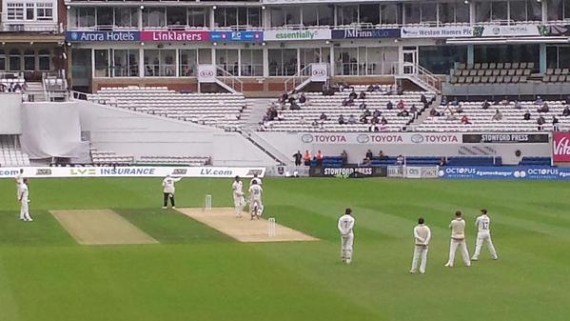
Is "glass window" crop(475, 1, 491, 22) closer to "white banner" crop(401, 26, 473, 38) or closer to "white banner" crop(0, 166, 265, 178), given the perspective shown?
"white banner" crop(401, 26, 473, 38)

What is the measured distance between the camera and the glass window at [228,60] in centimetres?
7525

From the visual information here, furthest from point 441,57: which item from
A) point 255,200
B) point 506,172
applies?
point 255,200

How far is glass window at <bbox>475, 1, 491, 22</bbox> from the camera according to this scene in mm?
73688

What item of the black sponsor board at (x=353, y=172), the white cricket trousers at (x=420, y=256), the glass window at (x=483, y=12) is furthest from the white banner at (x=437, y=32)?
the white cricket trousers at (x=420, y=256)

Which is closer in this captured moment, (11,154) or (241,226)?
(241,226)

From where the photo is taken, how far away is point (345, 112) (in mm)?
68500

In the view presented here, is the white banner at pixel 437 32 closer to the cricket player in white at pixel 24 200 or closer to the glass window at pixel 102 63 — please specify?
the glass window at pixel 102 63

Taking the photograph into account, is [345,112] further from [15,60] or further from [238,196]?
[238,196]

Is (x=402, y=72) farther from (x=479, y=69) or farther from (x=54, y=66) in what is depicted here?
(x=54, y=66)

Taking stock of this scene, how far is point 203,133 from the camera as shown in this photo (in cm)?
6481

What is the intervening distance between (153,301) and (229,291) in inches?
70.0

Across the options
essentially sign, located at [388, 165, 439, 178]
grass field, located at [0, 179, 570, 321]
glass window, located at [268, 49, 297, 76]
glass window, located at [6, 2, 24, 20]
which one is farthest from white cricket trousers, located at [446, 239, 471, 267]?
glass window, located at [6, 2, 24, 20]

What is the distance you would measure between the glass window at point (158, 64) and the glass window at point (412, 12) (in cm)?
1479

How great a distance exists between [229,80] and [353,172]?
59.6 ft
